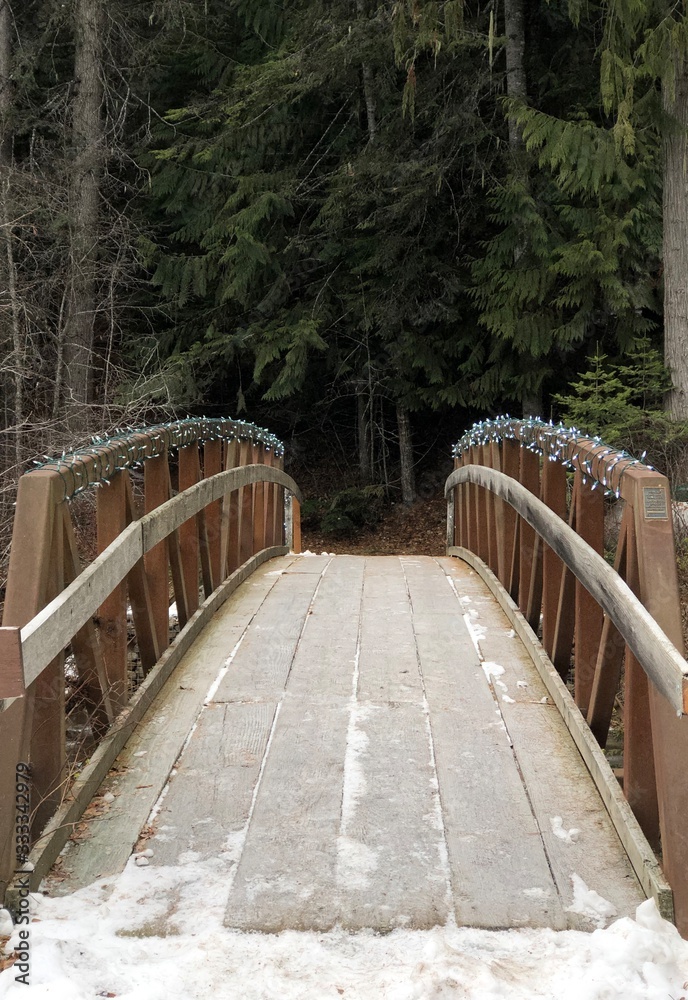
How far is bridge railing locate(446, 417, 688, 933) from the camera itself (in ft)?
8.13

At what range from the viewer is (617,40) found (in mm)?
9734

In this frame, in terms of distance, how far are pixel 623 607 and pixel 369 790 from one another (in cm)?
106

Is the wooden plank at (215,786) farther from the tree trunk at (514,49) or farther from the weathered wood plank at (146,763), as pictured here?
the tree trunk at (514,49)

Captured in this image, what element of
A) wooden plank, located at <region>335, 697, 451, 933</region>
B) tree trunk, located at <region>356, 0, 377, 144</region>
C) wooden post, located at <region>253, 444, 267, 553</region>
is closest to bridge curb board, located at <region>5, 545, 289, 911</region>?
wooden plank, located at <region>335, 697, 451, 933</region>

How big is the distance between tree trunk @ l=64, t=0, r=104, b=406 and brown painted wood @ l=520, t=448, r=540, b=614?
9.77 metres

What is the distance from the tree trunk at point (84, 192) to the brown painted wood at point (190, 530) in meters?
8.96

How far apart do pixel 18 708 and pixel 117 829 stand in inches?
24.3

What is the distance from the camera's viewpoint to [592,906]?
8.34 feet

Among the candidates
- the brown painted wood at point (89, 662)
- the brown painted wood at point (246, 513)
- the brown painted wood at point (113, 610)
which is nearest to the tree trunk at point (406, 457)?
the brown painted wood at point (246, 513)

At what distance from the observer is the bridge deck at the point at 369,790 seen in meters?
2.60

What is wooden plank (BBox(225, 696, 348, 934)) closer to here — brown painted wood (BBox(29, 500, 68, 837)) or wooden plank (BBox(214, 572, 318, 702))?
wooden plank (BBox(214, 572, 318, 702))

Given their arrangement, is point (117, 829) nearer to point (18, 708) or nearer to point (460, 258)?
point (18, 708)

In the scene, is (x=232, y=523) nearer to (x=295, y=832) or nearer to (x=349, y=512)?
(x=295, y=832)

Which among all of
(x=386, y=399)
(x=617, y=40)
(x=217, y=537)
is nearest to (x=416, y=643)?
(x=217, y=537)
